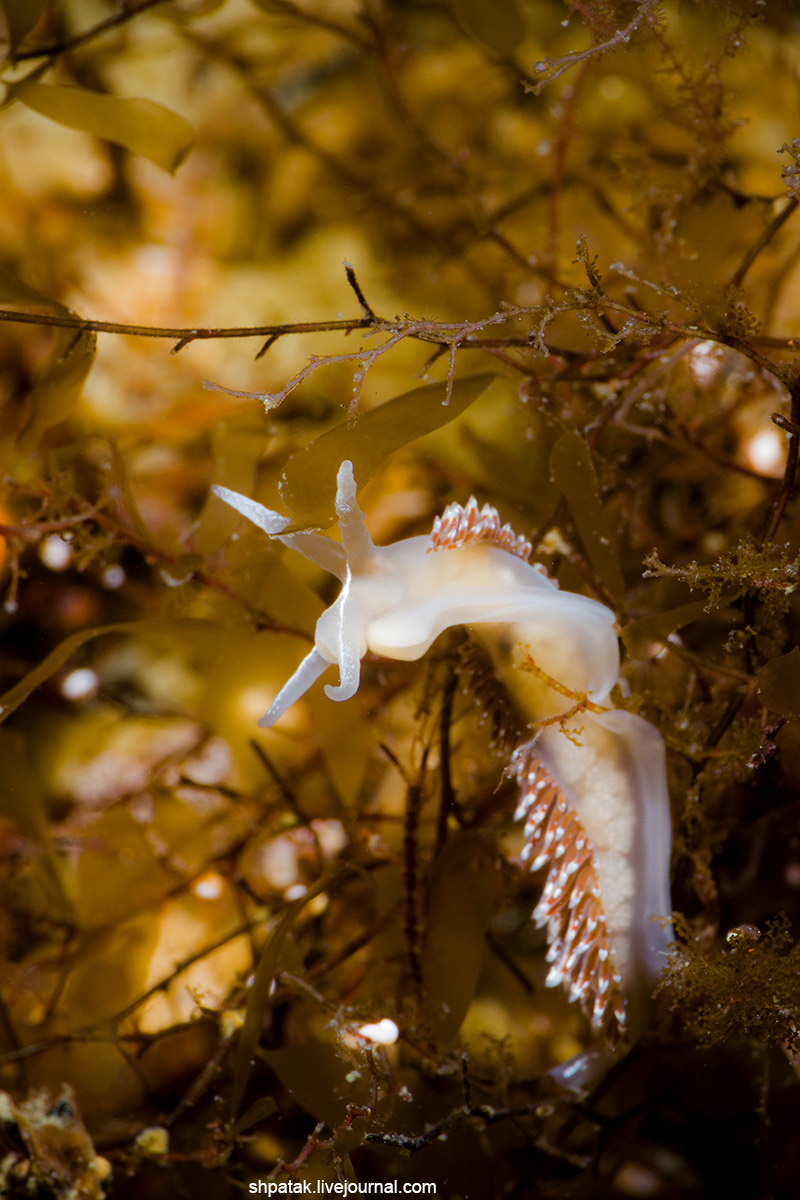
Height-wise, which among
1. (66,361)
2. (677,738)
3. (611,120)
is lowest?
(677,738)

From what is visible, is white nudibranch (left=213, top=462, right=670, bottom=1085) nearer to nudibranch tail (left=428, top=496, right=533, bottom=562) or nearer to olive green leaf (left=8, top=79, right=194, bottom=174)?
nudibranch tail (left=428, top=496, right=533, bottom=562)

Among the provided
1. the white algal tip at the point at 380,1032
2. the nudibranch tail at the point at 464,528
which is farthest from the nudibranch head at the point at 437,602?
the white algal tip at the point at 380,1032

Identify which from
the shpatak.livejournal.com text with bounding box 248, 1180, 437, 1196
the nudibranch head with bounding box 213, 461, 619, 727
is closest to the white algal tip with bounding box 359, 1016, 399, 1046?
the shpatak.livejournal.com text with bounding box 248, 1180, 437, 1196

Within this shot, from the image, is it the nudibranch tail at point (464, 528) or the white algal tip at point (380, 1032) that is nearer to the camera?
the nudibranch tail at point (464, 528)

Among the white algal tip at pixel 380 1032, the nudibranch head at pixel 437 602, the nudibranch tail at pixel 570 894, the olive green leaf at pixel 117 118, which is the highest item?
the olive green leaf at pixel 117 118

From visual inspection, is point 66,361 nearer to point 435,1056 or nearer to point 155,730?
point 155,730

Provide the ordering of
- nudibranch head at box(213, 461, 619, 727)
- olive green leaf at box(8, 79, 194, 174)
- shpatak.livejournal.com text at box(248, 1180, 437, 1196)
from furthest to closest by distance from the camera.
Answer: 1. olive green leaf at box(8, 79, 194, 174)
2. shpatak.livejournal.com text at box(248, 1180, 437, 1196)
3. nudibranch head at box(213, 461, 619, 727)

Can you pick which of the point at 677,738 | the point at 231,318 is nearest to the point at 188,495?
the point at 231,318

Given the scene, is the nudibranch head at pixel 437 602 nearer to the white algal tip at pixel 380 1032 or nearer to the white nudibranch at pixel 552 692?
the white nudibranch at pixel 552 692
